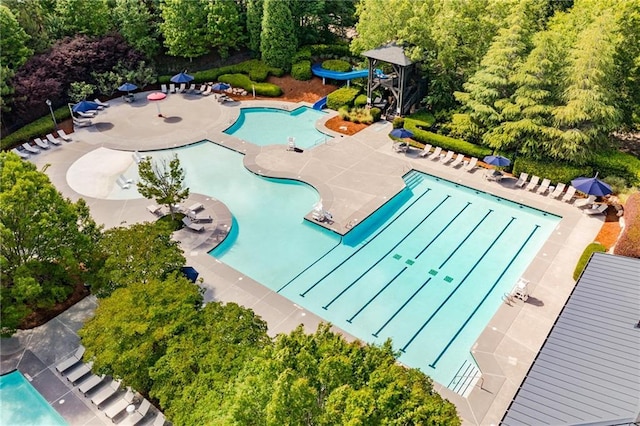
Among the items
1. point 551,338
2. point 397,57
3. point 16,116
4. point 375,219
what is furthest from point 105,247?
point 397,57

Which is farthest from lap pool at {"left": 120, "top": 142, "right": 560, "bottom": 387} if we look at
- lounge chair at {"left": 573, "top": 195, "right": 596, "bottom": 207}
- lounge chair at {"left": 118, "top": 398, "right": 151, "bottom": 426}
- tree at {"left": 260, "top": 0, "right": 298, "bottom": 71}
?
tree at {"left": 260, "top": 0, "right": 298, "bottom": 71}

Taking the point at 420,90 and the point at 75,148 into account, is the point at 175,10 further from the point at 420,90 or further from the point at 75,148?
the point at 420,90

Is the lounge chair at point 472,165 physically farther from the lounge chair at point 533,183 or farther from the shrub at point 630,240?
the shrub at point 630,240

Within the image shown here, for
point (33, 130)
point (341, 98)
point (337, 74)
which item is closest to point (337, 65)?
point (337, 74)

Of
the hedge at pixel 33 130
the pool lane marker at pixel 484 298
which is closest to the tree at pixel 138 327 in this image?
the pool lane marker at pixel 484 298

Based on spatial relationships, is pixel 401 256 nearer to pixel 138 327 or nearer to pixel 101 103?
pixel 138 327
